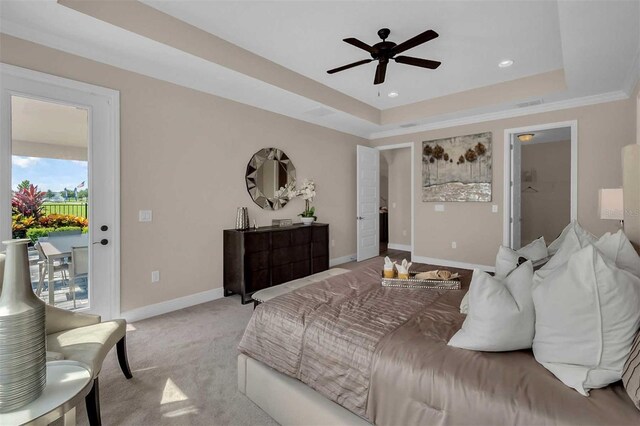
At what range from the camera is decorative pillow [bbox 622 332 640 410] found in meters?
0.92

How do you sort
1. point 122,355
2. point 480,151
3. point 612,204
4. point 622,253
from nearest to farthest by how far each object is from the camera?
point 622,253 → point 122,355 → point 612,204 → point 480,151

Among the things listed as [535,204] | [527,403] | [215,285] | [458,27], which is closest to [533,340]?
[527,403]

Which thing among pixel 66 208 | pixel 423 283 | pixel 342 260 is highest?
pixel 66 208

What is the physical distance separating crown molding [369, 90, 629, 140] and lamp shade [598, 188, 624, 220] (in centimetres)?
241

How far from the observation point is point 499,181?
500 centimetres

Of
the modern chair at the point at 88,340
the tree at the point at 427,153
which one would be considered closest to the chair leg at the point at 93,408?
the modern chair at the point at 88,340

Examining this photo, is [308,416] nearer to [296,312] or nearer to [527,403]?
[296,312]

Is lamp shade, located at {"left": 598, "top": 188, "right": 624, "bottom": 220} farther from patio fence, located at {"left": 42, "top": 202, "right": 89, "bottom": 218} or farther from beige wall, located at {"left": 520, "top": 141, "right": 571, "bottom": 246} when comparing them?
beige wall, located at {"left": 520, "top": 141, "right": 571, "bottom": 246}

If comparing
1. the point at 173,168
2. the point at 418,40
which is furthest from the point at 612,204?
the point at 173,168

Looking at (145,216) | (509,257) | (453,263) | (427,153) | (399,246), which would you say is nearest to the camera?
(509,257)

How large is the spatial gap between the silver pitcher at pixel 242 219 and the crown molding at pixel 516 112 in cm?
358

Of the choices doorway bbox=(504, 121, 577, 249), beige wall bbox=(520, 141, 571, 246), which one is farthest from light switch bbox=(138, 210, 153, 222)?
beige wall bbox=(520, 141, 571, 246)

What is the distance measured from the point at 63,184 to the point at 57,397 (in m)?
2.31

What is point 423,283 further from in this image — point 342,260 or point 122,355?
point 342,260
